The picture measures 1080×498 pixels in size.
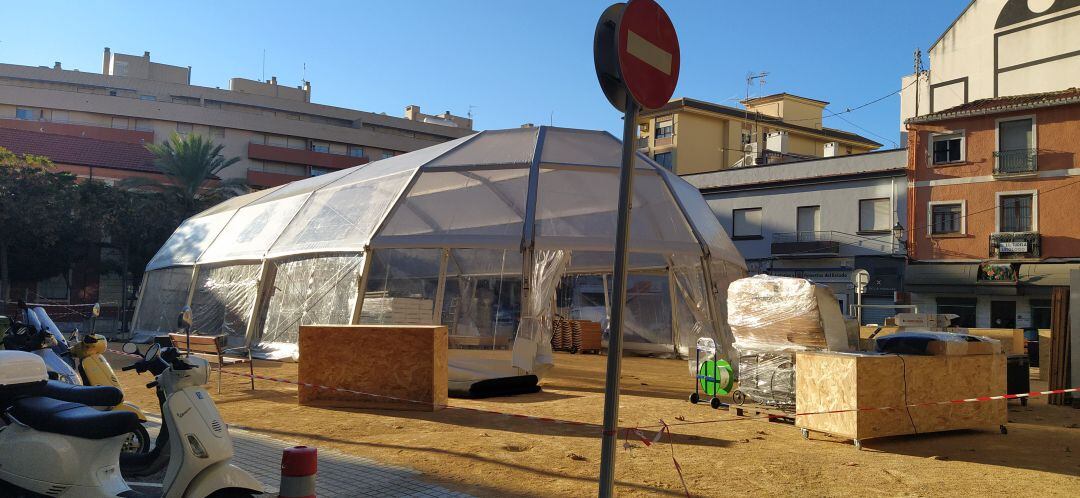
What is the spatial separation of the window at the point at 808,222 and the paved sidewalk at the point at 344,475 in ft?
106

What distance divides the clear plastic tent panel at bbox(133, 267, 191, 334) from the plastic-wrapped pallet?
15789 millimetres

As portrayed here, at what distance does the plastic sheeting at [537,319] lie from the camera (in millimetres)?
13969

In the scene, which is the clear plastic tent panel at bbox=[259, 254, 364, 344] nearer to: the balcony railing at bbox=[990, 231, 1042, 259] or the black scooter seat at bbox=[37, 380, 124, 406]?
the black scooter seat at bbox=[37, 380, 124, 406]

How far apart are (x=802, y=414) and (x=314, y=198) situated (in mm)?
13071

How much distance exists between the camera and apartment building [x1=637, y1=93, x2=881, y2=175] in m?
46.9

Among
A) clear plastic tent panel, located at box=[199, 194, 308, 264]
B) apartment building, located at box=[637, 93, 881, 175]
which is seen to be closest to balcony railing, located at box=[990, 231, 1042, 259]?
apartment building, located at box=[637, 93, 881, 175]

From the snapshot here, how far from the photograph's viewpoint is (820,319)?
10.4 metres

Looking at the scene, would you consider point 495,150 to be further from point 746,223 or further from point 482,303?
point 746,223

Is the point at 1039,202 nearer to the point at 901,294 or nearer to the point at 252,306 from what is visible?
the point at 901,294

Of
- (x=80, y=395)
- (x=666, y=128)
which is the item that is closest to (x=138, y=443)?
(x=80, y=395)

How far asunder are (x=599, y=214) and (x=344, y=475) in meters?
9.93

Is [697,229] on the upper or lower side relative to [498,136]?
lower

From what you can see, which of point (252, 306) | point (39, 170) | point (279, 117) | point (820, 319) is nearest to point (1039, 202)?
point (820, 319)

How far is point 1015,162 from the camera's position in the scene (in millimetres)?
30469
